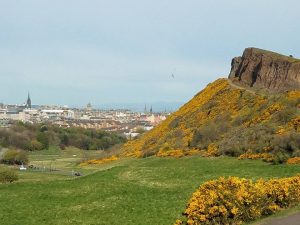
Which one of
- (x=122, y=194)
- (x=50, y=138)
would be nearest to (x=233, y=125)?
(x=122, y=194)

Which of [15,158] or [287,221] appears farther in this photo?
[15,158]

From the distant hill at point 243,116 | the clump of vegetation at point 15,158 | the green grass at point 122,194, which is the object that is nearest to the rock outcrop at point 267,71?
the distant hill at point 243,116

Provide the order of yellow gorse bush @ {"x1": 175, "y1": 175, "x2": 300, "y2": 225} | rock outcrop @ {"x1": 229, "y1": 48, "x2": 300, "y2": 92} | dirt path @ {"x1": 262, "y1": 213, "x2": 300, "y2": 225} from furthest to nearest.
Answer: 1. rock outcrop @ {"x1": 229, "y1": 48, "x2": 300, "y2": 92}
2. yellow gorse bush @ {"x1": 175, "y1": 175, "x2": 300, "y2": 225}
3. dirt path @ {"x1": 262, "y1": 213, "x2": 300, "y2": 225}

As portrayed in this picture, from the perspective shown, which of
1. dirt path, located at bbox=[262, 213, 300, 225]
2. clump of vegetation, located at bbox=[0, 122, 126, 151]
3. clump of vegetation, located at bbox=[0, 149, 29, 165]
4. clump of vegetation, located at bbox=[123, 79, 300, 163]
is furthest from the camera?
clump of vegetation, located at bbox=[0, 122, 126, 151]

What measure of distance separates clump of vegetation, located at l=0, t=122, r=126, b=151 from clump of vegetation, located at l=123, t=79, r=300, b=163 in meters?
83.7

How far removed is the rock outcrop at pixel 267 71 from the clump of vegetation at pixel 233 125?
10.4ft

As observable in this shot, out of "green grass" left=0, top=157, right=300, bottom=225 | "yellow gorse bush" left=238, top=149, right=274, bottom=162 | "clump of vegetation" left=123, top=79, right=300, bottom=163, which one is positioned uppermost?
"clump of vegetation" left=123, top=79, right=300, bottom=163

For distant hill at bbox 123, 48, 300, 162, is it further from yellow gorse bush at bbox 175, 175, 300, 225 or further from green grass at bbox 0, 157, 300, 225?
yellow gorse bush at bbox 175, 175, 300, 225

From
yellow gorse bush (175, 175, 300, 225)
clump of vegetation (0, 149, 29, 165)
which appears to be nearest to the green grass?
yellow gorse bush (175, 175, 300, 225)

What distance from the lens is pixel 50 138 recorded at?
158 m

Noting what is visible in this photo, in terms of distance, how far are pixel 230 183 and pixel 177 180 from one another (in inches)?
589

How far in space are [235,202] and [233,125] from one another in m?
35.5

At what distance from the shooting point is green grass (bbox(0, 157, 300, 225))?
2305 cm

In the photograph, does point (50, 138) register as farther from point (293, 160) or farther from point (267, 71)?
point (293, 160)
